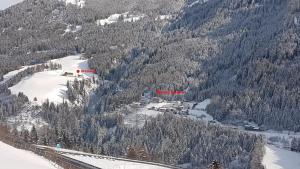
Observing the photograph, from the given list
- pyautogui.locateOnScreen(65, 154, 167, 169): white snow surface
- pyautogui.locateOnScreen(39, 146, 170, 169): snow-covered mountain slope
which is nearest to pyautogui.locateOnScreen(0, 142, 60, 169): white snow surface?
pyautogui.locateOnScreen(65, 154, 167, 169): white snow surface

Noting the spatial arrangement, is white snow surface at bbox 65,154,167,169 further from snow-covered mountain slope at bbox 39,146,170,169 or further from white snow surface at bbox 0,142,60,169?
white snow surface at bbox 0,142,60,169

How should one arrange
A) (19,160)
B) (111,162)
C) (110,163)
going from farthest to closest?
(111,162) < (110,163) < (19,160)

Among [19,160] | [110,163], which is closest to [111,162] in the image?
[110,163]

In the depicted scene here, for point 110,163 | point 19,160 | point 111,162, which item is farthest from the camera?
point 111,162

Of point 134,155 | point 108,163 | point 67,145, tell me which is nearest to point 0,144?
point 108,163

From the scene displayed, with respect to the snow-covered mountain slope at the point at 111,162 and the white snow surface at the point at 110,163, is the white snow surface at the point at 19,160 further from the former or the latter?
the snow-covered mountain slope at the point at 111,162

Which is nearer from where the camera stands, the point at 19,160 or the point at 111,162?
the point at 19,160

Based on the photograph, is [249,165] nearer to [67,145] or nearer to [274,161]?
[274,161]

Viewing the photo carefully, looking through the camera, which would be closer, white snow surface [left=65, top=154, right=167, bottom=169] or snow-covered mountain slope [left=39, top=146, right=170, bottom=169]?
white snow surface [left=65, top=154, right=167, bottom=169]

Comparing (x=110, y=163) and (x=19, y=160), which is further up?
(x=19, y=160)

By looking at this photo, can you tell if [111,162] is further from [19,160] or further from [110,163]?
[19,160]
